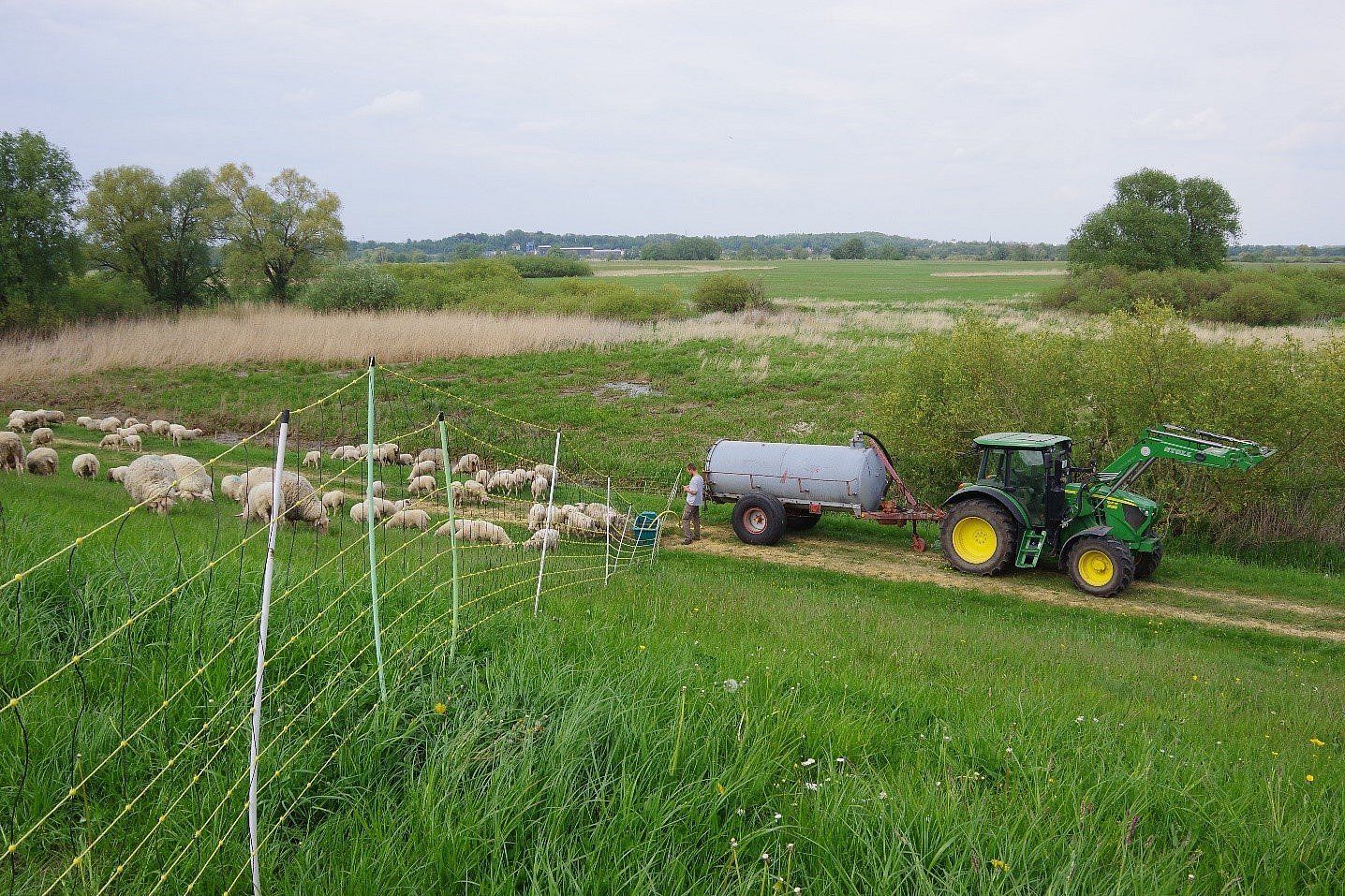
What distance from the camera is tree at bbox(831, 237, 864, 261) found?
154 metres

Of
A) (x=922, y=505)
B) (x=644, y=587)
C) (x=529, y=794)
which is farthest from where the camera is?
(x=922, y=505)

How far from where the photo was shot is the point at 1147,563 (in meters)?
14.2

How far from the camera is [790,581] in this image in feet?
44.4

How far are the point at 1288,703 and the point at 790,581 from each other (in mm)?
6722

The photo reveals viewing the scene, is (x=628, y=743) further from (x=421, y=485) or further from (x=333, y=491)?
(x=421, y=485)

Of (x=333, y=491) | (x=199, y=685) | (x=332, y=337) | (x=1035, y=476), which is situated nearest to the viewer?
(x=199, y=685)

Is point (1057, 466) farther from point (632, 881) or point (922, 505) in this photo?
point (632, 881)

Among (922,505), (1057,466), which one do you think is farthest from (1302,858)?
(922,505)

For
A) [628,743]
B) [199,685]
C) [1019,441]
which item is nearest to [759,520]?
[1019,441]

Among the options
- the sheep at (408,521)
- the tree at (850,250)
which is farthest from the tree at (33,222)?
the tree at (850,250)

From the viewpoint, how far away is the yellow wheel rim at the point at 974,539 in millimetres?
14258

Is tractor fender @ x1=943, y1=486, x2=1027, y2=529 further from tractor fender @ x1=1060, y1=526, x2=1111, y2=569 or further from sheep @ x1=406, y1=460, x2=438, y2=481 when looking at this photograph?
sheep @ x1=406, y1=460, x2=438, y2=481

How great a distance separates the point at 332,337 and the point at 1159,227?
49257 millimetres

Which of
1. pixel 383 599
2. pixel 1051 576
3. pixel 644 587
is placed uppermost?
pixel 383 599
